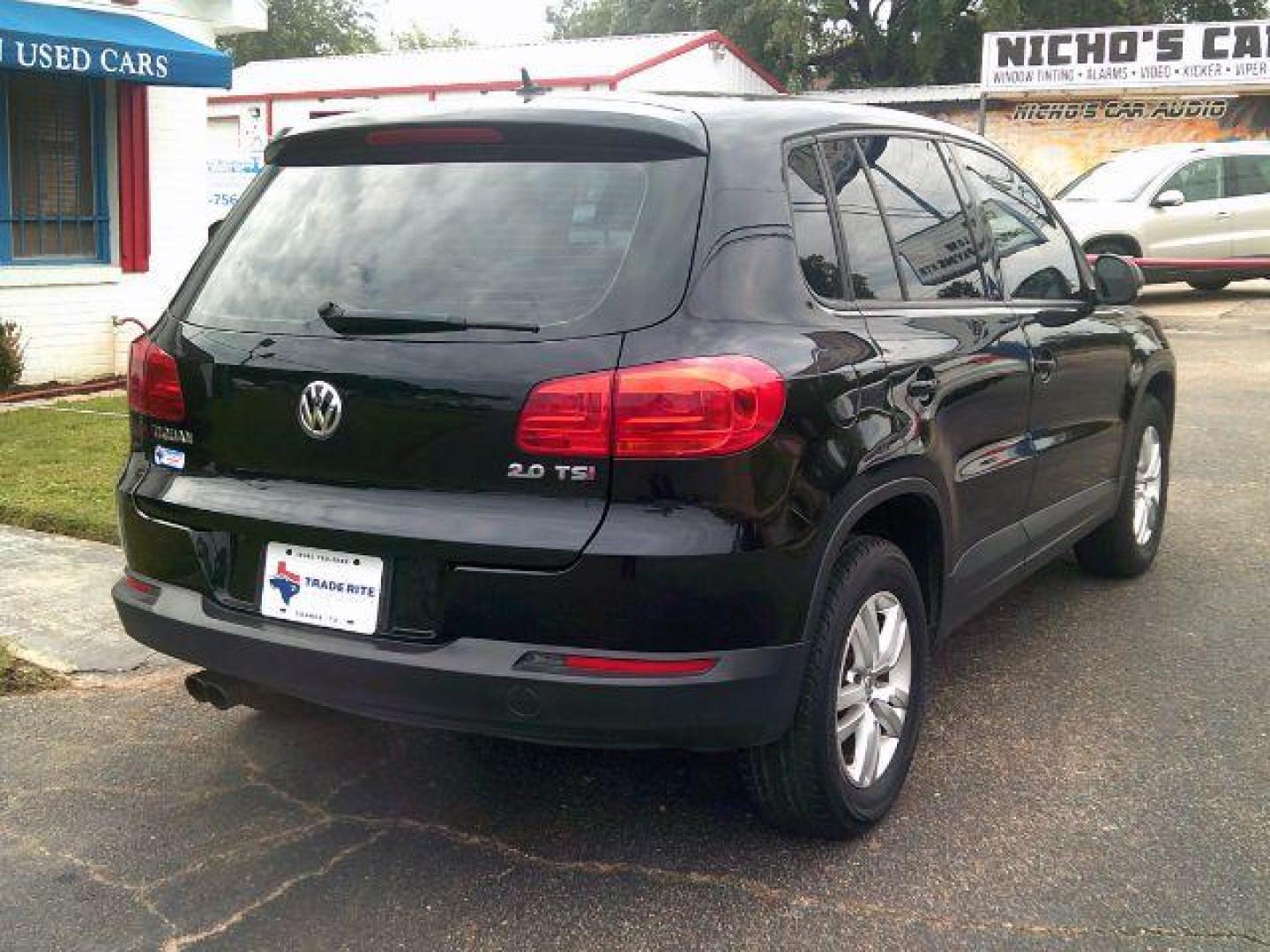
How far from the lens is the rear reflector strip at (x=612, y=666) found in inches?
109

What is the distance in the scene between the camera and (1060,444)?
448 cm

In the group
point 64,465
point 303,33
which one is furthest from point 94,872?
point 303,33

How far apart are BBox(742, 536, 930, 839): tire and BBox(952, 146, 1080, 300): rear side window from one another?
54.1 inches

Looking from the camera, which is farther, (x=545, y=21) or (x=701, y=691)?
(x=545, y=21)

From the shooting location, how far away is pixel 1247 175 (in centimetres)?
1686

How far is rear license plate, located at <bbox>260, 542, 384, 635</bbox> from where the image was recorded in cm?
293

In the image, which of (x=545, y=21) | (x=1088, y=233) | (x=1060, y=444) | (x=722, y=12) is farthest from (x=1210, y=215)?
(x=545, y=21)

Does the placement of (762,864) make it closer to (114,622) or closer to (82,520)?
(114,622)

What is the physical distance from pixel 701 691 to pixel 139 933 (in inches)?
51.9

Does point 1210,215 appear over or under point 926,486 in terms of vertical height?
over

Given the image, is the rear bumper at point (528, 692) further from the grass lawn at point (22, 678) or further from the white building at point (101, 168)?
the white building at point (101, 168)

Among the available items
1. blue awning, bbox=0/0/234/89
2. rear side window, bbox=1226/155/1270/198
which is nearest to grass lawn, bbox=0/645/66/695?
blue awning, bbox=0/0/234/89

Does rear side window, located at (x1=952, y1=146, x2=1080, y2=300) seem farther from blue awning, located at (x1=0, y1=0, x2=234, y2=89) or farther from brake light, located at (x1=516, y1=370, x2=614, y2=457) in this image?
blue awning, located at (x1=0, y1=0, x2=234, y2=89)

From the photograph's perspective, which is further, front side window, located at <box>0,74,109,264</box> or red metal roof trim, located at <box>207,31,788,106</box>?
red metal roof trim, located at <box>207,31,788,106</box>
